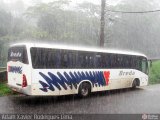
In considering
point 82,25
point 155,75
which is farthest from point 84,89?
point 82,25

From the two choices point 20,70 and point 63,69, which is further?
point 63,69

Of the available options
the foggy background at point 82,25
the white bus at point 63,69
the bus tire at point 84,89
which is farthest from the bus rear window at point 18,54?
the foggy background at point 82,25

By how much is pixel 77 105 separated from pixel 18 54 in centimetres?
360

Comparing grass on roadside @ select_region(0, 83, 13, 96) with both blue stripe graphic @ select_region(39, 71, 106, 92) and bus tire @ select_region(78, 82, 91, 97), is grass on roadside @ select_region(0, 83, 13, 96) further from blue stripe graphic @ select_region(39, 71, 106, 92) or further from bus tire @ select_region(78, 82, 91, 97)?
bus tire @ select_region(78, 82, 91, 97)

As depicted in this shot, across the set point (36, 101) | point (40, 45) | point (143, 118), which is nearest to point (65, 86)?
point (36, 101)

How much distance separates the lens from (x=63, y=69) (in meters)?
13.1

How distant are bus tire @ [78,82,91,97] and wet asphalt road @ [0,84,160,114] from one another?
0.95ft

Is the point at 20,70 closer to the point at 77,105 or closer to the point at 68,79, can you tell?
the point at 68,79

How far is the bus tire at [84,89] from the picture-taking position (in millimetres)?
14094

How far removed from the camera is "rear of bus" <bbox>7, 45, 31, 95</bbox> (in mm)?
11625

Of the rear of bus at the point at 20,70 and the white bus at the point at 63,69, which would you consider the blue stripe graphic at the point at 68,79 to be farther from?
the rear of bus at the point at 20,70

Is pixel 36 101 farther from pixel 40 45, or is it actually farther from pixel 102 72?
pixel 102 72

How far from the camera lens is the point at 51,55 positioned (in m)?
12.6

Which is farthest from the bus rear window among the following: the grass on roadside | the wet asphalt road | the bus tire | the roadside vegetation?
the roadside vegetation
